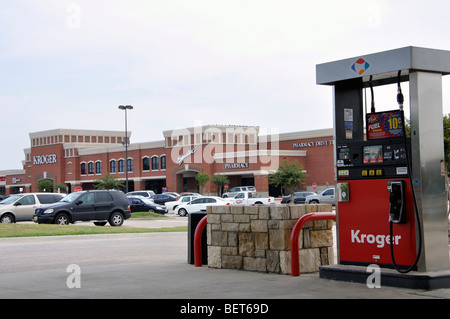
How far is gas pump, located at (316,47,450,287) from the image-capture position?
8359 millimetres

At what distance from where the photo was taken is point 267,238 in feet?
34.2

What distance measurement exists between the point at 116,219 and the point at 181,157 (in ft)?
178

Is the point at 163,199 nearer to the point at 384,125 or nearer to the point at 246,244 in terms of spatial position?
the point at 246,244

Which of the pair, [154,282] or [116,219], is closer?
[154,282]

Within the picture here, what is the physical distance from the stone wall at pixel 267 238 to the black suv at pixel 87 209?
653 inches

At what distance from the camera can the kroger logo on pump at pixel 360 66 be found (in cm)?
895

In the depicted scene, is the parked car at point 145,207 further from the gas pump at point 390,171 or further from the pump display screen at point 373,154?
the pump display screen at point 373,154

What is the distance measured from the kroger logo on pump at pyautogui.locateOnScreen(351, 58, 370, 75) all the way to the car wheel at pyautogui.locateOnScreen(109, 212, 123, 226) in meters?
20.0

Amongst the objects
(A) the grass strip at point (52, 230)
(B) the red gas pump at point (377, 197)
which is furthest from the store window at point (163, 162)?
(B) the red gas pump at point (377, 197)

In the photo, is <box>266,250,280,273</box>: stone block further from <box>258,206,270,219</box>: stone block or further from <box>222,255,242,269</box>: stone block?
<box>222,255,242,269</box>: stone block

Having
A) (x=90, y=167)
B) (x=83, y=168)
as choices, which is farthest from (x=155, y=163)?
(x=83, y=168)

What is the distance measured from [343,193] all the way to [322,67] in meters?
1.95

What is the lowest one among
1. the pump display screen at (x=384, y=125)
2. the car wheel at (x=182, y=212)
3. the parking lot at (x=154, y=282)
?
the car wheel at (x=182, y=212)
